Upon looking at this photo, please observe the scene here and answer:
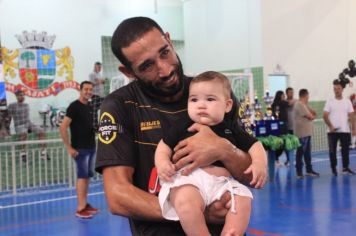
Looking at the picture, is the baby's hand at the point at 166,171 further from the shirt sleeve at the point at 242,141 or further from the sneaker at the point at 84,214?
the sneaker at the point at 84,214

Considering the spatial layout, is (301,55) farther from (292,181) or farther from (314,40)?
(292,181)

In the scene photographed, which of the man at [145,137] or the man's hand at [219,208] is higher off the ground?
the man at [145,137]

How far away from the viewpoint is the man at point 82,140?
6.37m

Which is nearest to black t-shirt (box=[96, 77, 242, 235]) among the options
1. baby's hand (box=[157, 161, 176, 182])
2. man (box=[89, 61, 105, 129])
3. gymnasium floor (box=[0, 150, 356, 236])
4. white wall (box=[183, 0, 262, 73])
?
baby's hand (box=[157, 161, 176, 182])

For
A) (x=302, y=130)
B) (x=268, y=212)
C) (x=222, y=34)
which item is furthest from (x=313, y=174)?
(x=222, y=34)

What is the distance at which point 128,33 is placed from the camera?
171 cm

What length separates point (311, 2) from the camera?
540 inches

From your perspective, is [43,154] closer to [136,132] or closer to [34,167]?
[34,167]

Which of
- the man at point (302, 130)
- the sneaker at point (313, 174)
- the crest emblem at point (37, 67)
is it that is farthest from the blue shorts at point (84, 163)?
the sneaker at point (313, 174)

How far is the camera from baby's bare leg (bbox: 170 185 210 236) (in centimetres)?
158

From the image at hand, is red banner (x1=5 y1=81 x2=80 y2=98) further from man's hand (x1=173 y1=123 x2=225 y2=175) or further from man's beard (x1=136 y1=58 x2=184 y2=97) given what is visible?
man's hand (x1=173 y1=123 x2=225 y2=175)

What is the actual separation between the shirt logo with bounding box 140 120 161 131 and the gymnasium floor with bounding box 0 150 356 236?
3.74 meters

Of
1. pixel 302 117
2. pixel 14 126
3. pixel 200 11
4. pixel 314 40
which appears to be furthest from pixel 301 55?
pixel 14 126

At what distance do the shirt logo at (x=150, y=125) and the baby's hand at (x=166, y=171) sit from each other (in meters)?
0.17
